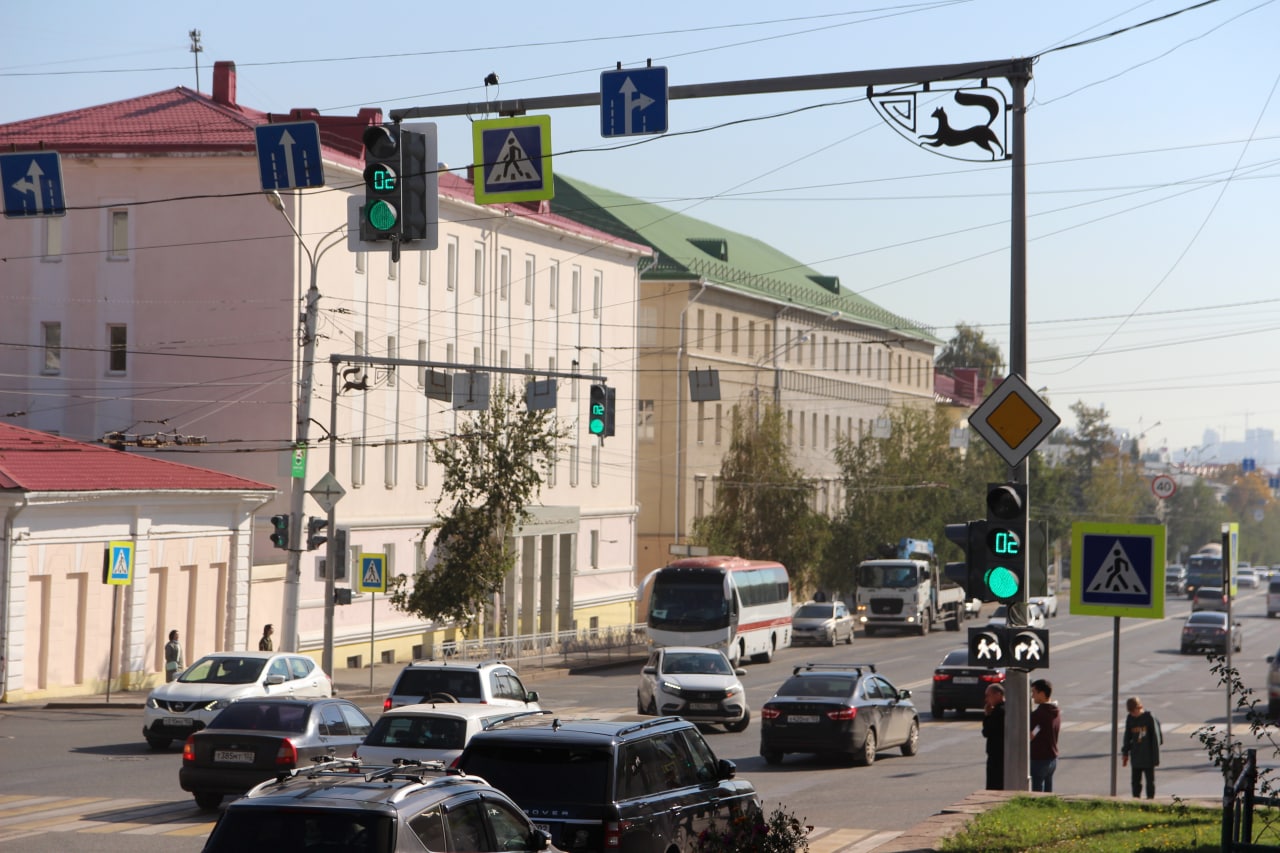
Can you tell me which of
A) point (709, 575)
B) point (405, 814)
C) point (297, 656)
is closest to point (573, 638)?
point (709, 575)

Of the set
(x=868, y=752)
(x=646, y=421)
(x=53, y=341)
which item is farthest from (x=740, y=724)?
(x=646, y=421)

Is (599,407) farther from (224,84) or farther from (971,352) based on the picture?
(971,352)

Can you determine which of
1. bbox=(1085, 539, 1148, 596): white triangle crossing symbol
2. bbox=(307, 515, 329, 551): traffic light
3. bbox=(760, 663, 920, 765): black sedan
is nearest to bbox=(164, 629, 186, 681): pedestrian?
bbox=(307, 515, 329, 551): traffic light

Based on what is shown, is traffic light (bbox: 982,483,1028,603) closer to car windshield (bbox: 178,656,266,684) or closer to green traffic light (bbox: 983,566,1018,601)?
green traffic light (bbox: 983,566,1018,601)

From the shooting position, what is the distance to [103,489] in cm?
3844

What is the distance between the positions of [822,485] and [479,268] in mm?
Result: 37622

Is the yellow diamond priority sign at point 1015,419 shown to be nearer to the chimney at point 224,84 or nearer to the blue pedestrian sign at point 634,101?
the blue pedestrian sign at point 634,101

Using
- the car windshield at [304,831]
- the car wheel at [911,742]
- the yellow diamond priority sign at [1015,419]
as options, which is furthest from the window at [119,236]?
the car windshield at [304,831]

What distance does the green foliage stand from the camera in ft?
48.1

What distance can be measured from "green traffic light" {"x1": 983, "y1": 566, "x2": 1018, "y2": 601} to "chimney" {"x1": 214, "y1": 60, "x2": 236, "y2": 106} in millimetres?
41310

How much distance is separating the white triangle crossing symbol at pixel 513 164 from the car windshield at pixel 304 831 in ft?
27.5

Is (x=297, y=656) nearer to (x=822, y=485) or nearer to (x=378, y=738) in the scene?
(x=378, y=738)

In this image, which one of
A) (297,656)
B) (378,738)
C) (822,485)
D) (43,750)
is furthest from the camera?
(822,485)

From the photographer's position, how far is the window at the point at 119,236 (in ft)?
160
